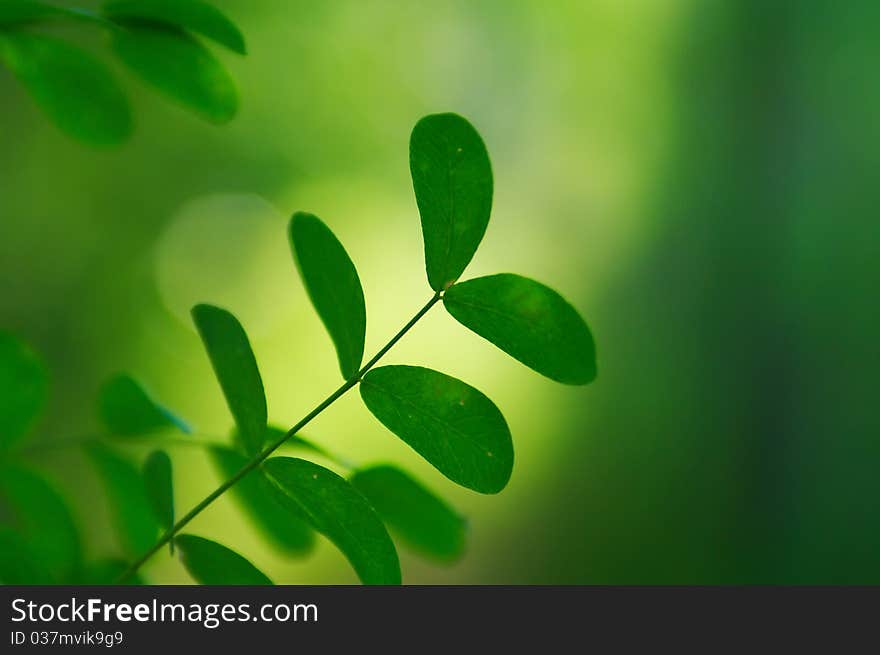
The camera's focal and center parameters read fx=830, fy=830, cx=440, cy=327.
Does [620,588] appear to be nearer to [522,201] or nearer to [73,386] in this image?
[73,386]

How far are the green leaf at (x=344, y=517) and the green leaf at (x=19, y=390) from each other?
14 centimetres

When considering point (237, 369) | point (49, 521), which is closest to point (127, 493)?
point (49, 521)

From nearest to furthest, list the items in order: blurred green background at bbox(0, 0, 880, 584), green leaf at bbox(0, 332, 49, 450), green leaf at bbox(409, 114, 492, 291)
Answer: green leaf at bbox(409, 114, 492, 291)
green leaf at bbox(0, 332, 49, 450)
blurred green background at bbox(0, 0, 880, 584)

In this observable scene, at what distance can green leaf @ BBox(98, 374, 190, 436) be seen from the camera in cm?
34

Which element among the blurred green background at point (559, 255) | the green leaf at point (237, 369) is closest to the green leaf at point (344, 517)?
A: the green leaf at point (237, 369)

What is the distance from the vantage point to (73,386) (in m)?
1.50

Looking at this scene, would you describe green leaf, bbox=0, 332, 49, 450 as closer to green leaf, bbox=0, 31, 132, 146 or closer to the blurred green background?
green leaf, bbox=0, 31, 132, 146

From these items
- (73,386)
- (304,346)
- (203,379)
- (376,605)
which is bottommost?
(376,605)

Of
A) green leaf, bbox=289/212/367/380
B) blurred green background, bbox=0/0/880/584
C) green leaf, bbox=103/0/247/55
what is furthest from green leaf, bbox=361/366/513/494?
blurred green background, bbox=0/0/880/584

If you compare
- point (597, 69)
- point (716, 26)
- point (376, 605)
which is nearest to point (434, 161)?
point (376, 605)

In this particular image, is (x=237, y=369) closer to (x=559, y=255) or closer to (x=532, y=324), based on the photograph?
(x=532, y=324)

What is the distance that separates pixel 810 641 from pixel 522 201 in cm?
156

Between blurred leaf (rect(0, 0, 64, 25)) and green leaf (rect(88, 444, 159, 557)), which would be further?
green leaf (rect(88, 444, 159, 557))

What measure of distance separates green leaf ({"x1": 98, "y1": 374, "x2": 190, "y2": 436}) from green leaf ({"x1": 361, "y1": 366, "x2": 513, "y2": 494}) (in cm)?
15
